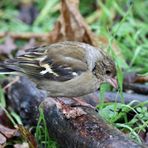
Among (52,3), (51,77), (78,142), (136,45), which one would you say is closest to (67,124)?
(78,142)

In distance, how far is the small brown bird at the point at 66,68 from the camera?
4.53m

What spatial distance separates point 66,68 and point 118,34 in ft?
6.52

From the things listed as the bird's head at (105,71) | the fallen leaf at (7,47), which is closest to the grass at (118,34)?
the bird's head at (105,71)

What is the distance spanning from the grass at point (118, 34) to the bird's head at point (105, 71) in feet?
0.19

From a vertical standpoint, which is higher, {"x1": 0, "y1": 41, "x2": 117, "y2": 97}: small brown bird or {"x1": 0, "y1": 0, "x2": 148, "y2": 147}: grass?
{"x1": 0, "y1": 41, "x2": 117, "y2": 97}: small brown bird

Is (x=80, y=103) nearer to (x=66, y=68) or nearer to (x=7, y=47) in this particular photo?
(x=66, y=68)

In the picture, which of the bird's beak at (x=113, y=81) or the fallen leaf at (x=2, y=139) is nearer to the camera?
the fallen leaf at (x=2, y=139)

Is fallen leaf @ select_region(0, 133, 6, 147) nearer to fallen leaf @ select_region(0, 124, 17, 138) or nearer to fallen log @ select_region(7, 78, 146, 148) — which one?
fallen leaf @ select_region(0, 124, 17, 138)

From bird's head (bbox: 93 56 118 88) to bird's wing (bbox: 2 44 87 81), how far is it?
0.12m

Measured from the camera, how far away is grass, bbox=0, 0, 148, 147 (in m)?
4.34

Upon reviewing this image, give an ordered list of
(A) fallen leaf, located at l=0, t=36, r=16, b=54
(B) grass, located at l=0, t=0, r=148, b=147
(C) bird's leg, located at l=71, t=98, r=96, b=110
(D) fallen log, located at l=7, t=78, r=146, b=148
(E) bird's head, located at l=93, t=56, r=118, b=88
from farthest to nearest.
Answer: (A) fallen leaf, located at l=0, t=36, r=16, b=54
(E) bird's head, located at l=93, t=56, r=118, b=88
(C) bird's leg, located at l=71, t=98, r=96, b=110
(B) grass, located at l=0, t=0, r=148, b=147
(D) fallen log, located at l=7, t=78, r=146, b=148

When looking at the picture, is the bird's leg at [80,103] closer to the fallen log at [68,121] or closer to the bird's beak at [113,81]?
the fallen log at [68,121]

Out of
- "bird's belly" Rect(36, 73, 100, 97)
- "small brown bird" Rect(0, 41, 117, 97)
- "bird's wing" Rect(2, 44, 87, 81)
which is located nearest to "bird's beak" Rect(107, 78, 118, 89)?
"small brown bird" Rect(0, 41, 117, 97)

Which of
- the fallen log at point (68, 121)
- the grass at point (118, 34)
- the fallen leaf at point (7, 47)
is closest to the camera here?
the fallen log at point (68, 121)
